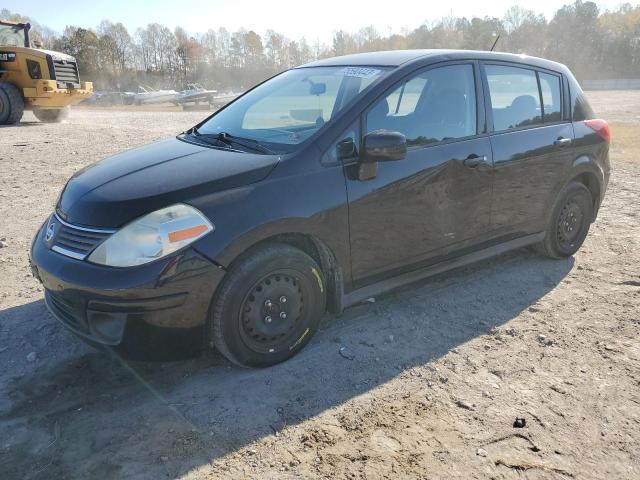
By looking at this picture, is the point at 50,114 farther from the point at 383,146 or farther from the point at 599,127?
the point at 383,146

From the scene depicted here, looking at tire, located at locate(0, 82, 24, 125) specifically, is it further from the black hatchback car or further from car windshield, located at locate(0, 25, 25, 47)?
the black hatchback car

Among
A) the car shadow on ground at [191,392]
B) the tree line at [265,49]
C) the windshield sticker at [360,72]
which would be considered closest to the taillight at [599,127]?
the car shadow on ground at [191,392]

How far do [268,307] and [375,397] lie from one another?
79cm

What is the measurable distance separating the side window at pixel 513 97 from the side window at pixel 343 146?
4.48 ft

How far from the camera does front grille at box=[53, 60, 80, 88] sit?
15.7 meters

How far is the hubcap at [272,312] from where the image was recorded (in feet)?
9.98

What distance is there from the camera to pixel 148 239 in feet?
9.04

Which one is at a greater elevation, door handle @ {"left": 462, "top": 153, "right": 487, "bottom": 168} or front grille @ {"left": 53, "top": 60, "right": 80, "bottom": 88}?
front grille @ {"left": 53, "top": 60, "right": 80, "bottom": 88}

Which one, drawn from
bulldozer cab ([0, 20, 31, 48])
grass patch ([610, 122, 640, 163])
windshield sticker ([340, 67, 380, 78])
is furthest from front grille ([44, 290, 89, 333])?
bulldozer cab ([0, 20, 31, 48])

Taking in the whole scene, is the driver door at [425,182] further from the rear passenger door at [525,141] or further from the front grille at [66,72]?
the front grille at [66,72]

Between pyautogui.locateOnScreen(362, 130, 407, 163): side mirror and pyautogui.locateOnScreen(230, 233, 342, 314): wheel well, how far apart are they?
0.61 metres

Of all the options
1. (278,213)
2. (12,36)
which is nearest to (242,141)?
(278,213)

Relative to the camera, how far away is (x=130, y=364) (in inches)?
128

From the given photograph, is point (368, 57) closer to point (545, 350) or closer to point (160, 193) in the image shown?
point (160, 193)
